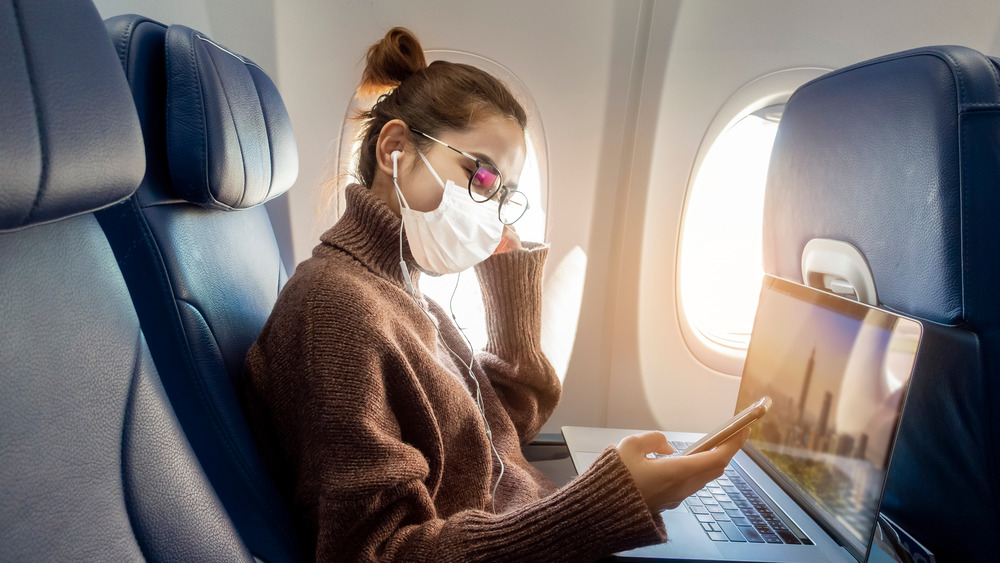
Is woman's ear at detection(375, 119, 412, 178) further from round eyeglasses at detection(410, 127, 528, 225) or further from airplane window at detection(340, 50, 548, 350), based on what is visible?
airplane window at detection(340, 50, 548, 350)

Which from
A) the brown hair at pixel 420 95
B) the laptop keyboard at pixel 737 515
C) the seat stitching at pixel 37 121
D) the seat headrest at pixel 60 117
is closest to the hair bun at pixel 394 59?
the brown hair at pixel 420 95

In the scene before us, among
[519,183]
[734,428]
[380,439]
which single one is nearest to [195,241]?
[380,439]

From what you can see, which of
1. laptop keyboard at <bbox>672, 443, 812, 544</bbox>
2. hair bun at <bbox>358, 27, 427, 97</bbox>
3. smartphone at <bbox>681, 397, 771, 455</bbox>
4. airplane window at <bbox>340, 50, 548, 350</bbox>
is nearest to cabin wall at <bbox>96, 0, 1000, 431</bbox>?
airplane window at <bbox>340, 50, 548, 350</bbox>

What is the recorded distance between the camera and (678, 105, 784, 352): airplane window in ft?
6.21

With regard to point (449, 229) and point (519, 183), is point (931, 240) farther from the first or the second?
point (519, 183)

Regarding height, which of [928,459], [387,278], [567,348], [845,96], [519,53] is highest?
[519,53]

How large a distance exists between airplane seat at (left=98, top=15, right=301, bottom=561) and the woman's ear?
27 centimetres

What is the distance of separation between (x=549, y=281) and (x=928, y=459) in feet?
3.76

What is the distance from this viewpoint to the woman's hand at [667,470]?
87cm

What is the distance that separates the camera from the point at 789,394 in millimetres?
1205

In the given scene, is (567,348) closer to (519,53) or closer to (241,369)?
(519,53)

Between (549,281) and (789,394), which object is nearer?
(789,394)

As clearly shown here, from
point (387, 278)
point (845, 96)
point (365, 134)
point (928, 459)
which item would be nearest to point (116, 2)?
point (365, 134)

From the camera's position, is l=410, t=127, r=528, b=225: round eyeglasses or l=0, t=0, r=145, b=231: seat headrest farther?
l=410, t=127, r=528, b=225: round eyeglasses
